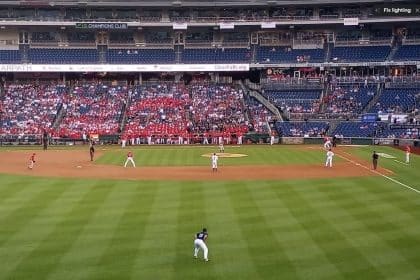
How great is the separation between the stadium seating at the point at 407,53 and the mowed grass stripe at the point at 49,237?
53224 millimetres

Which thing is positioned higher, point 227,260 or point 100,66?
point 100,66

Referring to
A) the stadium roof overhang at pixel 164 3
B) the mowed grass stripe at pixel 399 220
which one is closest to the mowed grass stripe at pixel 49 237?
the mowed grass stripe at pixel 399 220

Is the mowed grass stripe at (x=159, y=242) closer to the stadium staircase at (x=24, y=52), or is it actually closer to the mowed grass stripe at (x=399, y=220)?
the mowed grass stripe at (x=399, y=220)

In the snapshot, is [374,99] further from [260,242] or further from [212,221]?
[260,242]

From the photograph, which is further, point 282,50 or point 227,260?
point 282,50

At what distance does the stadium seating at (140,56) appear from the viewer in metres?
74.8

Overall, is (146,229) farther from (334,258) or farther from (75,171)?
(75,171)

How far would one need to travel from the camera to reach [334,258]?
758 inches

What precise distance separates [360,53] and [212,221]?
55.8 metres

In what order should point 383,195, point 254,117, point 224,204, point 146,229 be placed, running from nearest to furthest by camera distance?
point 146,229 → point 224,204 → point 383,195 → point 254,117

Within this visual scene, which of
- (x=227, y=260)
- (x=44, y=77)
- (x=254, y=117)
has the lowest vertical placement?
(x=227, y=260)

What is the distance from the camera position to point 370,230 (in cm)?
2272

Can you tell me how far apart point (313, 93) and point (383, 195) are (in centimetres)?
4382

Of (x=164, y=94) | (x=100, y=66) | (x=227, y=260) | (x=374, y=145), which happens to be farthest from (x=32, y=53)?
(x=227, y=260)
